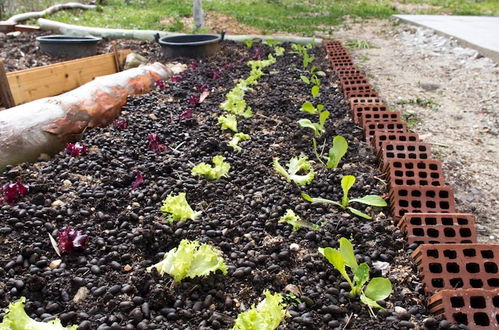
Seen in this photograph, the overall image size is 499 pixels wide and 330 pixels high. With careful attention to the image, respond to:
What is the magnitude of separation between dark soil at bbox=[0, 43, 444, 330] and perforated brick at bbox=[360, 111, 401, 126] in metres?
0.20

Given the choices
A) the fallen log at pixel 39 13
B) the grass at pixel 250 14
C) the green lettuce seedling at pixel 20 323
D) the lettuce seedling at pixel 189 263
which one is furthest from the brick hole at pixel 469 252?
the fallen log at pixel 39 13

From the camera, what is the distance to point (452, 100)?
5637mm

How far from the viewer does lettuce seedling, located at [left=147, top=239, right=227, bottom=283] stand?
6.59ft

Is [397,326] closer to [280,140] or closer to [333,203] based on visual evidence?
[333,203]

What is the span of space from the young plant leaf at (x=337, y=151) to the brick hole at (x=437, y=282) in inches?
49.9

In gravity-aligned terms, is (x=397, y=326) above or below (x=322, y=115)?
below

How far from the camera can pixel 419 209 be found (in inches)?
105

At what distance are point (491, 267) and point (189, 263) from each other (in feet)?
5.10

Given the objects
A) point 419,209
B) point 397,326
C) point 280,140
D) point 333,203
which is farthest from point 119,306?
point 280,140

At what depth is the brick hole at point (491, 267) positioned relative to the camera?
213 centimetres

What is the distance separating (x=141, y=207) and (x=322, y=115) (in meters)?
1.86

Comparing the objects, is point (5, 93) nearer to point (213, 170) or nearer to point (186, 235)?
point (213, 170)

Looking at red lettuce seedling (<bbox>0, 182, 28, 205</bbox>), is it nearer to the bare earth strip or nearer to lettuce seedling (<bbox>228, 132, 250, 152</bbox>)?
lettuce seedling (<bbox>228, 132, 250, 152</bbox>)

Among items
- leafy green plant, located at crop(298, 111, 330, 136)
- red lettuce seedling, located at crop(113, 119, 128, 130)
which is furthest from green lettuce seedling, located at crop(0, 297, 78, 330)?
leafy green plant, located at crop(298, 111, 330, 136)
